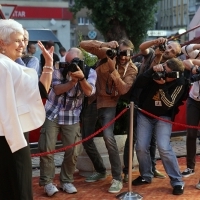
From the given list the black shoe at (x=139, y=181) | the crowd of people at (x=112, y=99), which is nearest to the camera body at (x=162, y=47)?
the crowd of people at (x=112, y=99)

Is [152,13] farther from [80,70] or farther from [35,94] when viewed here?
[35,94]

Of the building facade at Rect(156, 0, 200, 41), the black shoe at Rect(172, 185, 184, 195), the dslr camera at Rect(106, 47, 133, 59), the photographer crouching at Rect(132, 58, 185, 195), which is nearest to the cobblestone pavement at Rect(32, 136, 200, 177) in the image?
the photographer crouching at Rect(132, 58, 185, 195)

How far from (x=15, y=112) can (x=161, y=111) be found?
8.92 ft

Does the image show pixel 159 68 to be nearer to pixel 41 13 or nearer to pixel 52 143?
pixel 52 143

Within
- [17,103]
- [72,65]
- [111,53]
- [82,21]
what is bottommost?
[17,103]

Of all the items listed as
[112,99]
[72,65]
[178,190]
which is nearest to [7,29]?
[72,65]

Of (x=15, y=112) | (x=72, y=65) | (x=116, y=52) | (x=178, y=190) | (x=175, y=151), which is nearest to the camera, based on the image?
(x=15, y=112)

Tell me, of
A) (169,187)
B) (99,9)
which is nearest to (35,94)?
(169,187)

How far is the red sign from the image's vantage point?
30.8 m

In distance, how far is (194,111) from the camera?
6.81 metres

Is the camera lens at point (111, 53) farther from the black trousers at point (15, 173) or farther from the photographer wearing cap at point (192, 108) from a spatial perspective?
the black trousers at point (15, 173)

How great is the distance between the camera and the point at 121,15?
23.8 m

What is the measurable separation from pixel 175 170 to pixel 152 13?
62.7ft

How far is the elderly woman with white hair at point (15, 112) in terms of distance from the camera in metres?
3.87
